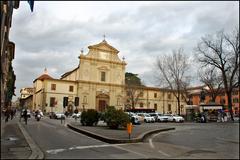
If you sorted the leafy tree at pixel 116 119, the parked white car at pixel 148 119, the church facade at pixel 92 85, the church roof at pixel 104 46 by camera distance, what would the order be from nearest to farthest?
the leafy tree at pixel 116 119
the parked white car at pixel 148 119
the church facade at pixel 92 85
the church roof at pixel 104 46

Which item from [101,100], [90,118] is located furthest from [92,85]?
[90,118]

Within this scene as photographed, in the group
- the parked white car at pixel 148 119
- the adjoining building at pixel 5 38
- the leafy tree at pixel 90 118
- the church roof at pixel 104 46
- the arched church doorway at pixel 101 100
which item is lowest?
the parked white car at pixel 148 119

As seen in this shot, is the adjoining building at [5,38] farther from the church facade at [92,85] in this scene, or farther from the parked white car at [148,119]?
the church facade at [92,85]

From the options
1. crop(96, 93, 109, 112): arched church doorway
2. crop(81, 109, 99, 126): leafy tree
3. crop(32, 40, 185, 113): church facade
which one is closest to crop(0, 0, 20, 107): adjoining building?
crop(81, 109, 99, 126): leafy tree

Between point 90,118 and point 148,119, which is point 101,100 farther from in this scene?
point 90,118

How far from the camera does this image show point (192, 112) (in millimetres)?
57062

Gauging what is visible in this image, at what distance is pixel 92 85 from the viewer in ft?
296

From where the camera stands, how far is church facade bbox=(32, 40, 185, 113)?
85688mm

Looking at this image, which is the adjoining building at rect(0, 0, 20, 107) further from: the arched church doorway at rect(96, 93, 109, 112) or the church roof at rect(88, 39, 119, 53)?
the arched church doorway at rect(96, 93, 109, 112)

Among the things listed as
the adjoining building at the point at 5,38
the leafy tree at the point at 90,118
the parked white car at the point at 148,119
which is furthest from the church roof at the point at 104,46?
the leafy tree at the point at 90,118

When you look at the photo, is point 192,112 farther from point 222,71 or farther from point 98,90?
point 98,90

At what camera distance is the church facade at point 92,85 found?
85.7 meters

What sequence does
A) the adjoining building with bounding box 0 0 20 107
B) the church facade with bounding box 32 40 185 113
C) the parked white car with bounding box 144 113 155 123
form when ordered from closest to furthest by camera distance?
the adjoining building with bounding box 0 0 20 107 < the parked white car with bounding box 144 113 155 123 < the church facade with bounding box 32 40 185 113

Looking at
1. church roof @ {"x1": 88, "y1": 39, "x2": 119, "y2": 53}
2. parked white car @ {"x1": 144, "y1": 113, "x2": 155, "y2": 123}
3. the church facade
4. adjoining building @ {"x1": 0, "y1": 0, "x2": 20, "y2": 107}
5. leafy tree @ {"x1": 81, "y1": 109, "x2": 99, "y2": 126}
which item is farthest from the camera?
church roof @ {"x1": 88, "y1": 39, "x2": 119, "y2": 53}
